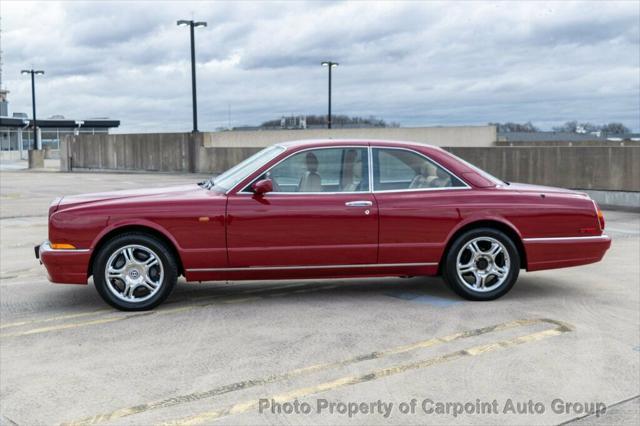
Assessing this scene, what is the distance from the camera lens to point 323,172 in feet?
22.7

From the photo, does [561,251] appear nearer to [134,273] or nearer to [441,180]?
[441,180]

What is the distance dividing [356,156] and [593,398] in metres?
3.21

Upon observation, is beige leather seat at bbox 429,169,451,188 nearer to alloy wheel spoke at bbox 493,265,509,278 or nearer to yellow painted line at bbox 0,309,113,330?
alloy wheel spoke at bbox 493,265,509,278

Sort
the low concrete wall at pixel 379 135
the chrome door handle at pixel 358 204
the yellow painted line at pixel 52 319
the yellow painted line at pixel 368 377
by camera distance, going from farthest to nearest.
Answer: the low concrete wall at pixel 379 135
the chrome door handle at pixel 358 204
the yellow painted line at pixel 52 319
the yellow painted line at pixel 368 377

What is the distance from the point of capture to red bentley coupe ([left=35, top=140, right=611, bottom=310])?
654cm

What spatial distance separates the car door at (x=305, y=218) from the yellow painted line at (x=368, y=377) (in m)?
1.59

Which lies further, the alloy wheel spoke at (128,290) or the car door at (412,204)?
the car door at (412,204)

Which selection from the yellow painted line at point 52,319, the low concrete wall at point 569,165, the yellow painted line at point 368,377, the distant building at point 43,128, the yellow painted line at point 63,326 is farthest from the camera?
the distant building at point 43,128

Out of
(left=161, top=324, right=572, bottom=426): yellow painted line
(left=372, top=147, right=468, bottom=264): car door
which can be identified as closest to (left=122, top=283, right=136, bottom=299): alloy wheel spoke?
(left=372, top=147, right=468, bottom=264): car door

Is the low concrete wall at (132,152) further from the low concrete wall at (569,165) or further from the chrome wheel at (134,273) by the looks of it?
the chrome wheel at (134,273)

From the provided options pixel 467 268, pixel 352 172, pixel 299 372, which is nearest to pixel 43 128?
pixel 352 172

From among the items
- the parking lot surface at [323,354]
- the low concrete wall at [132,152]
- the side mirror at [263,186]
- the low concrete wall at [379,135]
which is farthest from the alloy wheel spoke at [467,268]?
the low concrete wall at [379,135]

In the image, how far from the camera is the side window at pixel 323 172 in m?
6.84

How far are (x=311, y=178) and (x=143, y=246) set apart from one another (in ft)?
5.15
